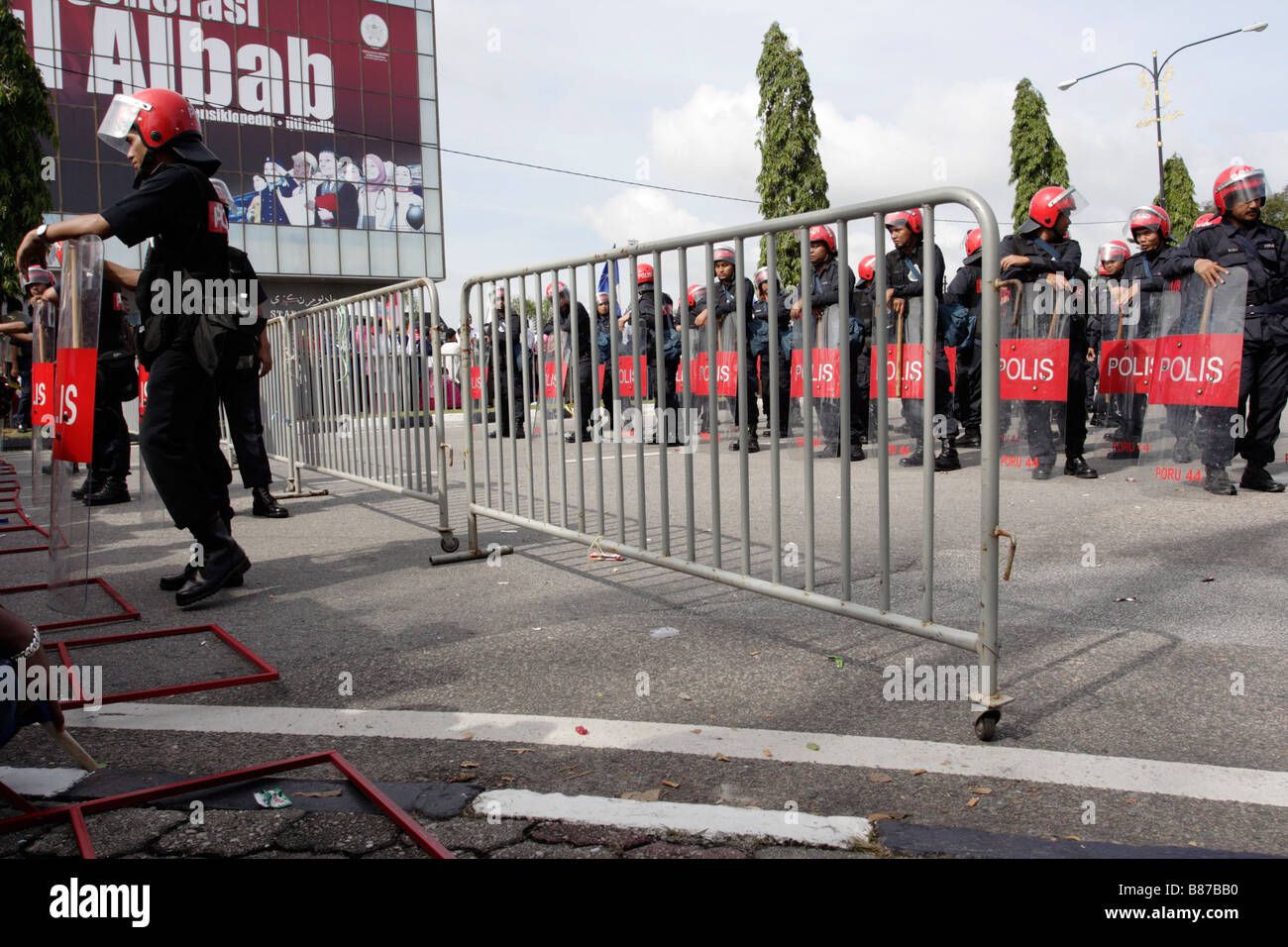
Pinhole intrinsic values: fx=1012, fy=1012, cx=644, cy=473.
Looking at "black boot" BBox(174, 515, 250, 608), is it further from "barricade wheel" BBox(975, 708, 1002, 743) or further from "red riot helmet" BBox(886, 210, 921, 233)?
"barricade wheel" BBox(975, 708, 1002, 743)

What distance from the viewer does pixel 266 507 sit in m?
7.80

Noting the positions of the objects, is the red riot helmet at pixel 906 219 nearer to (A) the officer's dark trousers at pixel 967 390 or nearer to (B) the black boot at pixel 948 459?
(B) the black boot at pixel 948 459

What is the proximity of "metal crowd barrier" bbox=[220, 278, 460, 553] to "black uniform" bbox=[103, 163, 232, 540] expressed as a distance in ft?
4.15

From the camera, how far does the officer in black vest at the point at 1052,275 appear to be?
25.7ft

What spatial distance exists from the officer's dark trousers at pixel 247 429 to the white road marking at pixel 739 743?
4.27 meters

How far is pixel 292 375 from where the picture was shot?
8.45m

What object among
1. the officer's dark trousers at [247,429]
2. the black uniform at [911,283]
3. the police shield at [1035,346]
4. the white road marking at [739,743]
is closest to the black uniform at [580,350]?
the black uniform at [911,283]

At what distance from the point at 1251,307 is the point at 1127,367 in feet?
3.37

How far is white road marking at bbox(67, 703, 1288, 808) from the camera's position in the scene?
256 centimetres

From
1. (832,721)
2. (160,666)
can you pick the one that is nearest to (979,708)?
(832,721)

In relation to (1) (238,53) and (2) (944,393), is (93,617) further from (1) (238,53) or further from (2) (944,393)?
(1) (238,53)
